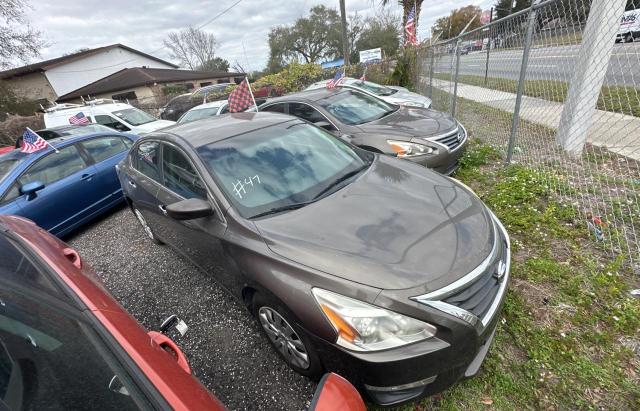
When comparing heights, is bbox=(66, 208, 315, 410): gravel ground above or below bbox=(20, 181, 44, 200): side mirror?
below

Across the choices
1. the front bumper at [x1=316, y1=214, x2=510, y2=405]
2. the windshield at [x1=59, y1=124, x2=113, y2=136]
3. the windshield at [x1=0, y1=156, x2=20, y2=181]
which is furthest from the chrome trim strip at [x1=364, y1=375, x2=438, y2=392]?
the windshield at [x1=59, y1=124, x2=113, y2=136]

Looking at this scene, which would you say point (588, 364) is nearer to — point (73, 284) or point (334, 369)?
point (334, 369)

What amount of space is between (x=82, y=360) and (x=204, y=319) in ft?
6.07

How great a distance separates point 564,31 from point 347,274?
410 cm

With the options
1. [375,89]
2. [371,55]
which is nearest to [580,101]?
[375,89]

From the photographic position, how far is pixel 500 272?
1.75 meters

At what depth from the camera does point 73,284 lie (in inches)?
54.7

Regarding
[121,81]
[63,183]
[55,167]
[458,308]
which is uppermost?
[121,81]

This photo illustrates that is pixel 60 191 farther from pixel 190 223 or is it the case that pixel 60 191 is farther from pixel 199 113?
pixel 199 113

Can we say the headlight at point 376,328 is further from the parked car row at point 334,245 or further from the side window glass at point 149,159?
the side window glass at point 149,159

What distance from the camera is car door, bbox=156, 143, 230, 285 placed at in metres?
2.22

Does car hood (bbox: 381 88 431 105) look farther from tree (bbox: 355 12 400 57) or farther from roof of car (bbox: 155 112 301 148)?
tree (bbox: 355 12 400 57)

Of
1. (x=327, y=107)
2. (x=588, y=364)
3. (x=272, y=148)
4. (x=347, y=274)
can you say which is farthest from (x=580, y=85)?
(x=347, y=274)

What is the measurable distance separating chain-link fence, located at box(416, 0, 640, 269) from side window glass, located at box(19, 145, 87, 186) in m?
6.64
